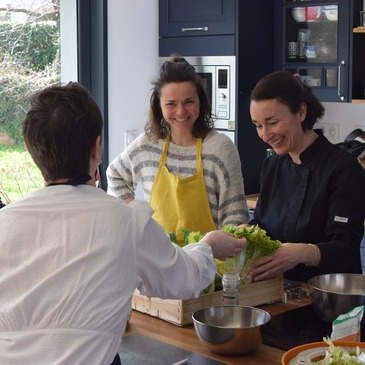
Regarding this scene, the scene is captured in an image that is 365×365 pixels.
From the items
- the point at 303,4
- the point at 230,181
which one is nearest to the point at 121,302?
the point at 230,181

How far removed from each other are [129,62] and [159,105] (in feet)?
5.21

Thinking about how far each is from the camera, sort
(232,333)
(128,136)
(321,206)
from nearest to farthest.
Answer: (232,333) → (321,206) → (128,136)

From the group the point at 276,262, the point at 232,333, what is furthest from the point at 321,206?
the point at 232,333

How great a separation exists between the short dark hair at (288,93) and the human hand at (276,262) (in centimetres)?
51

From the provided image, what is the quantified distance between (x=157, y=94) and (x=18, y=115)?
56.8 inches

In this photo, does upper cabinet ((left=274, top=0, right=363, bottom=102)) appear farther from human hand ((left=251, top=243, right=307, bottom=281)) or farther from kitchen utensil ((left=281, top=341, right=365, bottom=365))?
kitchen utensil ((left=281, top=341, right=365, bottom=365))

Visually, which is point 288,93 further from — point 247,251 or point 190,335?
point 190,335

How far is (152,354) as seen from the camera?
1863mm

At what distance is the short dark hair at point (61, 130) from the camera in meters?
1.51

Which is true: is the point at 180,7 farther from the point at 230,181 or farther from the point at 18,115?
the point at 230,181

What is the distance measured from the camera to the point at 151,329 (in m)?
2.07

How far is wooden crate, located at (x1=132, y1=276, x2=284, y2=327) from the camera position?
207 cm

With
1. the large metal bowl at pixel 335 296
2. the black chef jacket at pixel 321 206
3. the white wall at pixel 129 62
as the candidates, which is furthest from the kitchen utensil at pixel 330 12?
the large metal bowl at pixel 335 296

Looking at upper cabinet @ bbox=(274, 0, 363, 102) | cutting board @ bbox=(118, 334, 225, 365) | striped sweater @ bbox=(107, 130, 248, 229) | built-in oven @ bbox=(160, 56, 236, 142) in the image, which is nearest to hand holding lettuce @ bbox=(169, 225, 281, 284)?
cutting board @ bbox=(118, 334, 225, 365)
